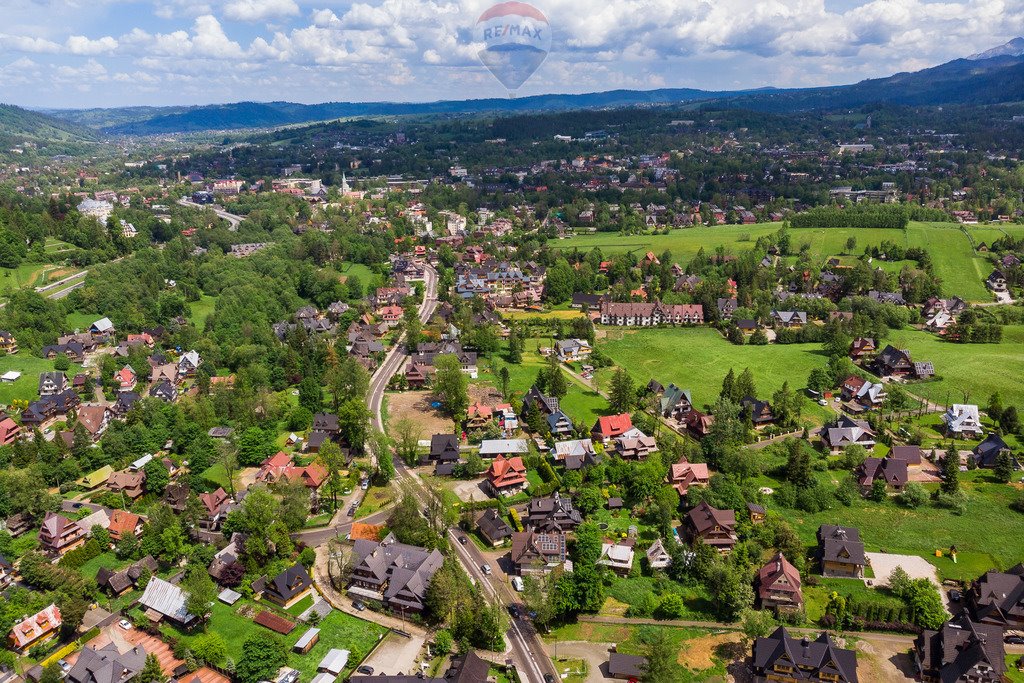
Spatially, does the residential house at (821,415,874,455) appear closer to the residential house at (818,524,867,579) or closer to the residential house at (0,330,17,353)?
the residential house at (818,524,867,579)

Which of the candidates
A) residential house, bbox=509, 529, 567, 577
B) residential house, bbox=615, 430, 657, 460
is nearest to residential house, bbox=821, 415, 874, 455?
residential house, bbox=615, 430, 657, 460

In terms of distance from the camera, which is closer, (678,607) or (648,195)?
(678,607)

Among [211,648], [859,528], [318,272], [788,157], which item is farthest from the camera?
[788,157]

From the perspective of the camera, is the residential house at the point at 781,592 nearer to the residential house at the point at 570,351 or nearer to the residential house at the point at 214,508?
the residential house at the point at 214,508

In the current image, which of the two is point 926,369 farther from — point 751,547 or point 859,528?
point 751,547

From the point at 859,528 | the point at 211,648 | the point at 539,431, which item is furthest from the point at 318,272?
the point at 859,528

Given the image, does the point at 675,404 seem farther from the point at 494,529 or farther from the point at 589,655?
the point at 589,655

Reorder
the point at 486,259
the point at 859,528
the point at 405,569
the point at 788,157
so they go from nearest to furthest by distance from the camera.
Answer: the point at 405,569, the point at 859,528, the point at 486,259, the point at 788,157
